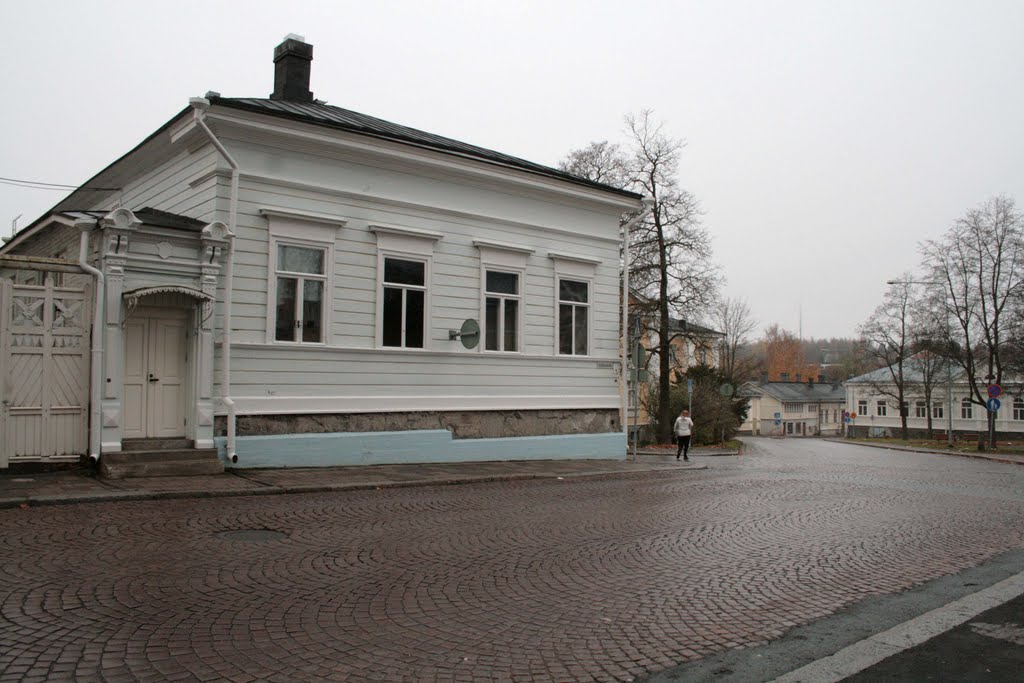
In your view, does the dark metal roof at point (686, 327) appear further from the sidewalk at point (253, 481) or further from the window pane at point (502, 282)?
the sidewalk at point (253, 481)

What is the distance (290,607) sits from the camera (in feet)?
19.4

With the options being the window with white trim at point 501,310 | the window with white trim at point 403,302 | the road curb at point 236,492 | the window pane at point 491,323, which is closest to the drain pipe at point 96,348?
the road curb at point 236,492

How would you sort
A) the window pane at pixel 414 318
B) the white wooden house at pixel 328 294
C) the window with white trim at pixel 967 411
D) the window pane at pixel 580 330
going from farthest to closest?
the window with white trim at pixel 967 411
the window pane at pixel 580 330
the window pane at pixel 414 318
the white wooden house at pixel 328 294

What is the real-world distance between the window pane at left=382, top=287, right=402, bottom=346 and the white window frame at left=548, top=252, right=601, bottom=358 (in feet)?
13.7

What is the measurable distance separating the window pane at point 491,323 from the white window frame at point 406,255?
1.64 metres

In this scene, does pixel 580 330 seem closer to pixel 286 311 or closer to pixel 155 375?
pixel 286 311

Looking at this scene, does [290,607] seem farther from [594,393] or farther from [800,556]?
[594,393]

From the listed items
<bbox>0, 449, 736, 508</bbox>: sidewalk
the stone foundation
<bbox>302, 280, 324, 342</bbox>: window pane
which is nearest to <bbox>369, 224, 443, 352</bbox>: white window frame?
<bbox>302, 280, 324, 342</bbox>: window pane

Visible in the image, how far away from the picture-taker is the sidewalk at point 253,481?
10.2 m

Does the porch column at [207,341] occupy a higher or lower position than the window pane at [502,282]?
lower

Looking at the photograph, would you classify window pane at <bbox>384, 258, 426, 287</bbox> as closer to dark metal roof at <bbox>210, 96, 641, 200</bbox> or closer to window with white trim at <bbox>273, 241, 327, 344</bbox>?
window with white trim at <bbox>273, 241, 327, 344</bbox>

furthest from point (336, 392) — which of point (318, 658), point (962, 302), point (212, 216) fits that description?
point (962, 302)

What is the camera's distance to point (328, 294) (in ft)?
49.2

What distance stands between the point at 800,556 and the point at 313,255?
33.7 feet
